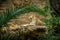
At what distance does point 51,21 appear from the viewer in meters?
6.17

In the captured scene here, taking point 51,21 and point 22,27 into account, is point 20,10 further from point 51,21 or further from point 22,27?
point 51,21

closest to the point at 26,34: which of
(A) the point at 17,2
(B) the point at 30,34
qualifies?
(B) the point at 30,34

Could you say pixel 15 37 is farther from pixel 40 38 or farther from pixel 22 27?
pixel 40 38

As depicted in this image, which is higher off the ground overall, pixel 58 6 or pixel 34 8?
pixel 34 8

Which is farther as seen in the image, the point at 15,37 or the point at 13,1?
the point at 13,1

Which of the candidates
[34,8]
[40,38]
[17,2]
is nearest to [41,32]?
[40,38]

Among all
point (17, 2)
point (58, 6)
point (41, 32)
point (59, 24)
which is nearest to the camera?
point (41, 32)

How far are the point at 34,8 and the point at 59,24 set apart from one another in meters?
2.68

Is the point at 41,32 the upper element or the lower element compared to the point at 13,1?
lower

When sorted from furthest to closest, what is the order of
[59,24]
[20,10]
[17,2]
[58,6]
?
[58,6]
[59,24]
[17,2]
[20,10]

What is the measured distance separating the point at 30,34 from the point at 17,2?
1.44 metres

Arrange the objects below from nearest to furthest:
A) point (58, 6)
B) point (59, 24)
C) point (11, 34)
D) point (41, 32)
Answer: point (11, 34) < point (41, 32) < point (59, 24) < point (58, 6)

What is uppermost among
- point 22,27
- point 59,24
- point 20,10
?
point 20,10

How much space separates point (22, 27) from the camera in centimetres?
455
